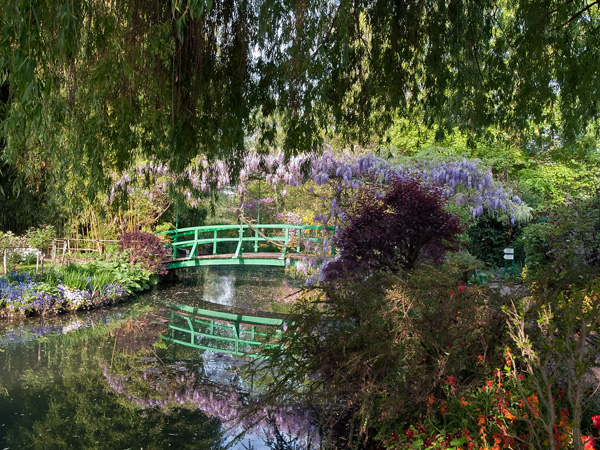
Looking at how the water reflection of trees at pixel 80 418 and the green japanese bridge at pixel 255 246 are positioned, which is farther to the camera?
the green japanese bridge at pixel 255 246

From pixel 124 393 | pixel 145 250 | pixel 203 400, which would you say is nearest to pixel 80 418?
pixel 124 393

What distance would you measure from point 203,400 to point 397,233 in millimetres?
2554

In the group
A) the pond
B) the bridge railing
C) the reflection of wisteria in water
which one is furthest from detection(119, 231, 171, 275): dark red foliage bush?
the reflection of wisteria in water

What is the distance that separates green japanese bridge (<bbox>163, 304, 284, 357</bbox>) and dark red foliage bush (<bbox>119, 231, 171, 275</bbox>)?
1.78m

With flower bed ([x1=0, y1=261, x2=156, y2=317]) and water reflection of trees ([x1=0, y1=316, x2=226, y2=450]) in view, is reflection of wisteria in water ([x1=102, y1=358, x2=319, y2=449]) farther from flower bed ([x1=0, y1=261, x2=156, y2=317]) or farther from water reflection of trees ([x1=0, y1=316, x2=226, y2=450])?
flower bed ([x1=0, y1=261, x2=156, y2=317])

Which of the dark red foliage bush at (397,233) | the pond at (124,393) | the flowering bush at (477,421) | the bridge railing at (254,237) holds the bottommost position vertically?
the pond at (124,393)

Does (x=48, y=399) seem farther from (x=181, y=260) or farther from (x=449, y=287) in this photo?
(x=181, y=260)

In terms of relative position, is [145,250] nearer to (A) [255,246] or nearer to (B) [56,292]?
(A) [255,246]

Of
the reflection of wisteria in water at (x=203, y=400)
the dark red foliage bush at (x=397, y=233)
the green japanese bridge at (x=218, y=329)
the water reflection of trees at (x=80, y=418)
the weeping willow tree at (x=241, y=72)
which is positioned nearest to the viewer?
the weeping willow tree at (x=241, y=72)

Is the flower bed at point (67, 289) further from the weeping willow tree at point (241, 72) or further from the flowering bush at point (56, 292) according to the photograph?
the weeping willow tree at point (241, 72)

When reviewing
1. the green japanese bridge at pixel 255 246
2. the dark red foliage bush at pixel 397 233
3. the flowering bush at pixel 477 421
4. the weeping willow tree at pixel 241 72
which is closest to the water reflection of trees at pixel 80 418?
the flowering bush at pixel 477 421

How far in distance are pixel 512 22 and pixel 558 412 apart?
11.8ft

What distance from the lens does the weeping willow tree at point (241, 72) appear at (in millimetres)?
3031

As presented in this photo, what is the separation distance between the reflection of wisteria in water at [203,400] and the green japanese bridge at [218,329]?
40.9 inches
